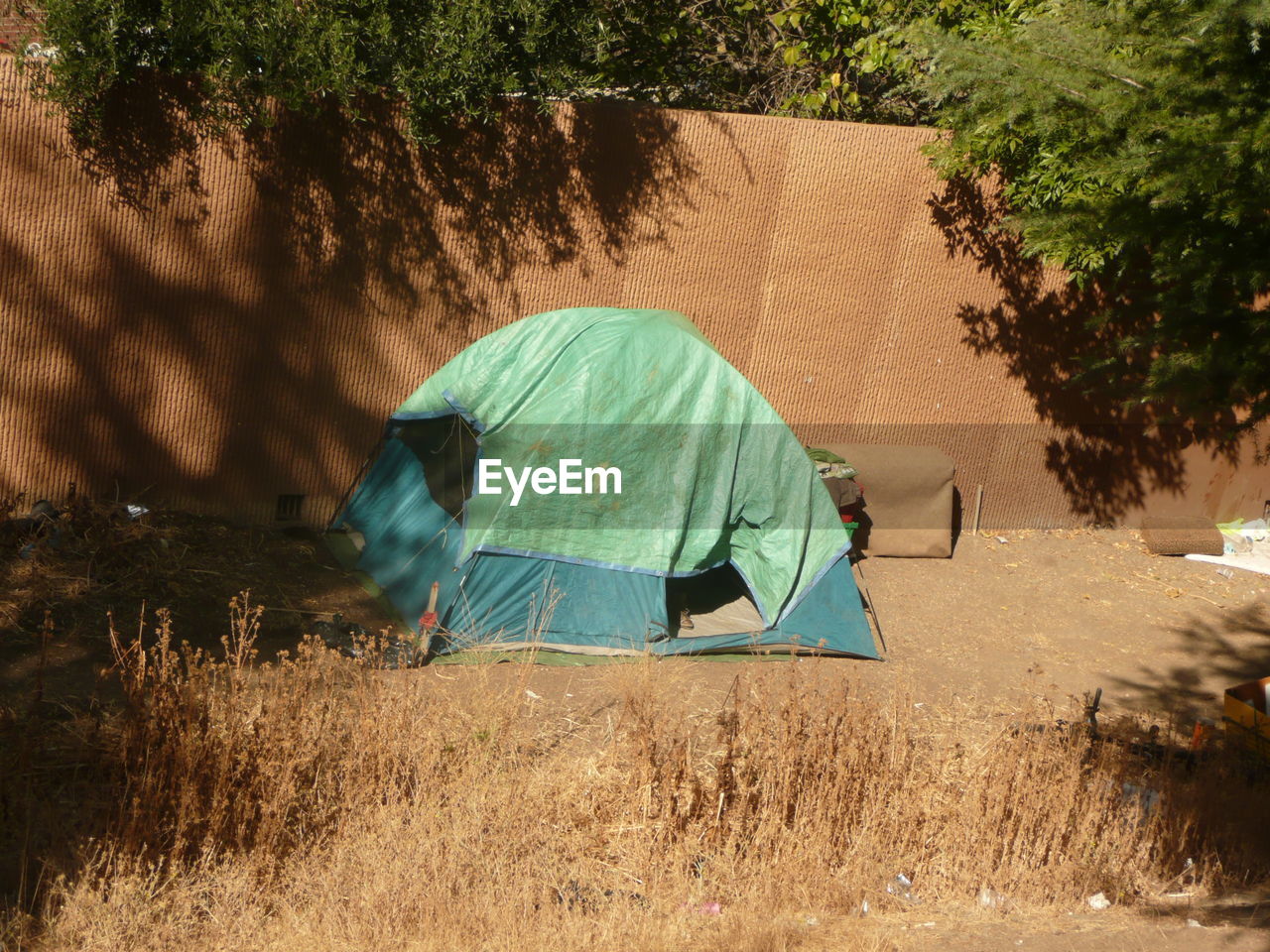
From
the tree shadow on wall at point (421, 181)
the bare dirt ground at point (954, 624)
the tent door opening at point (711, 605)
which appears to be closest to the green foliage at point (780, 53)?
the tree shadow on wall at point (421, 181)

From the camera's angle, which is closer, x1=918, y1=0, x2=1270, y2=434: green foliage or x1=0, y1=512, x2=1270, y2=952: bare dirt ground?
x1=0, y1=512, x2=1270, y2=952: bare dirt ground

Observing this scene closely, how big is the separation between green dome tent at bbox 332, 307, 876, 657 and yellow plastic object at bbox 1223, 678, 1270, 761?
6.95ft

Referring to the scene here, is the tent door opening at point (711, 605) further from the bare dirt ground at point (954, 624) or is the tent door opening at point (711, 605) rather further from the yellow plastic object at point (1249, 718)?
the yellow plastic object at point (1249, 718)

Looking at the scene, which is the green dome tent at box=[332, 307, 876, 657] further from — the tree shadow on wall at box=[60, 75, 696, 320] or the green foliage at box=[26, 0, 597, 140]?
the green foliage at box=[26, 0, 597, 140]

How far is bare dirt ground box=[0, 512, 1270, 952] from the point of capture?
4.43 m

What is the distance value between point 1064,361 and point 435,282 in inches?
210

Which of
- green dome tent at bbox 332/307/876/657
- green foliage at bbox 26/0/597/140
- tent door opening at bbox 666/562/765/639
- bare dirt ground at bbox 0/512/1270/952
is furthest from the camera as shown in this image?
tent door opening at bbox 666/562/765/639

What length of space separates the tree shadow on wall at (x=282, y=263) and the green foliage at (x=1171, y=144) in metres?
2.78

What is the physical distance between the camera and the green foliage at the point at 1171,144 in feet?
18.8

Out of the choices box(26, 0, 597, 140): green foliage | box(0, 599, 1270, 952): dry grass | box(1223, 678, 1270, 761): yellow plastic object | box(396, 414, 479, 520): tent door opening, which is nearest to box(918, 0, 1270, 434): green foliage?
box(1223, 678, 1270, 761): yellow plastic object

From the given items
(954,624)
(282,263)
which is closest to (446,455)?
(282,263)

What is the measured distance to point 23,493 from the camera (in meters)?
7.62

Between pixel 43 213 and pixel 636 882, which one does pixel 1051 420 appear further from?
pixel 43 213

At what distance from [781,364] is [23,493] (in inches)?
217
